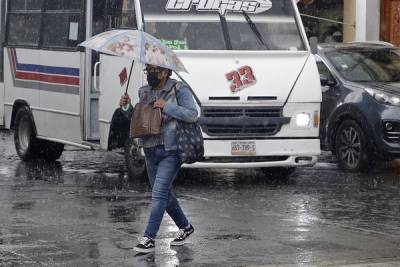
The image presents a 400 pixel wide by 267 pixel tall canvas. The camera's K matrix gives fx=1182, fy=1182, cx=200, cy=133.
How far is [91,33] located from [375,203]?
4.67 metres

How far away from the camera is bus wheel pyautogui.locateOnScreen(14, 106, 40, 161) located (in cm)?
1712

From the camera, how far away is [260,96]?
1391cm

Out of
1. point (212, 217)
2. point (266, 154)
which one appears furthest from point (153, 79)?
point (266, 154)

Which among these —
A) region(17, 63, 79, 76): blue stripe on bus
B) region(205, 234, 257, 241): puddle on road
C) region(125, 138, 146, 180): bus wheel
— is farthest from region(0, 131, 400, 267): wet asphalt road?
region(17, 63, 79, 76): blue stripe on bus

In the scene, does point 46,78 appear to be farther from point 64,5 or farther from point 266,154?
point 266,154

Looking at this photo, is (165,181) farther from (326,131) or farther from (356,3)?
(356,3)

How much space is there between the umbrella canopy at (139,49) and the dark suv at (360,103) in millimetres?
6330

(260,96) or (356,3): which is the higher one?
(356,3)

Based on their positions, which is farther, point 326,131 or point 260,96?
point 326,131

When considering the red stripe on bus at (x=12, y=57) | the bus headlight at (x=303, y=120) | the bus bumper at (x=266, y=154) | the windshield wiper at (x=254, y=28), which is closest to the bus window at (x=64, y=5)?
the red stripe on bus at (x=12, y=57)

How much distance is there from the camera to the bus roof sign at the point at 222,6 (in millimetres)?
14383

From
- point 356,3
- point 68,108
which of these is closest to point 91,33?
point 68,108

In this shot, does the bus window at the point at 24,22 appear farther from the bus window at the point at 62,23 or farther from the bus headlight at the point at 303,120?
the bus headlight at the point at 303,120

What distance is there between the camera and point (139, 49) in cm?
938
